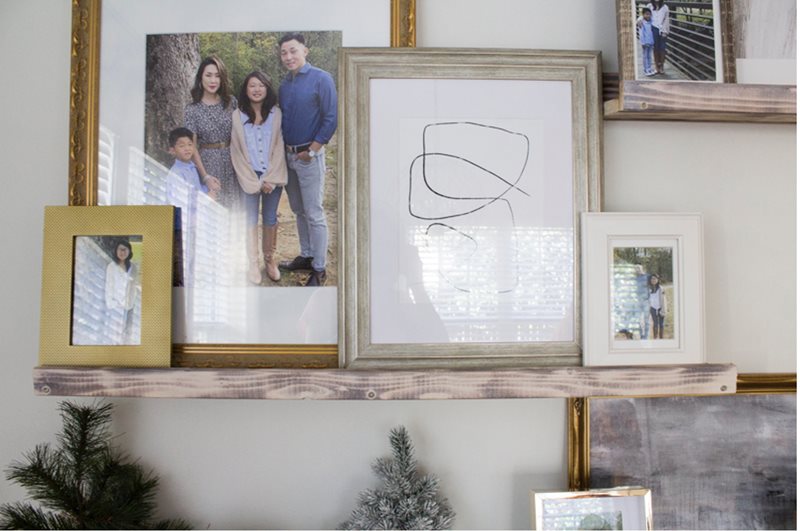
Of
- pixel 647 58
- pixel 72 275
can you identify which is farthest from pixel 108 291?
pixel 647 58

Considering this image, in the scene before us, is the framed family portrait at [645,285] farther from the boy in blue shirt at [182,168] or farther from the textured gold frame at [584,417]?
the boy in blue shirt at [182,168]

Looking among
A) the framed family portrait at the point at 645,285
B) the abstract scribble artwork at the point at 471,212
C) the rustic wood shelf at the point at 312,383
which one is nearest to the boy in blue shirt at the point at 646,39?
the abstract scribble artwork at the point at 471,212

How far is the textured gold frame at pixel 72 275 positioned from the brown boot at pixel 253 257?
11 cm

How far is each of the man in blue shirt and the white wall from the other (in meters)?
Result: 0.19

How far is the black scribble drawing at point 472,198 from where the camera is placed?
0.96 metres

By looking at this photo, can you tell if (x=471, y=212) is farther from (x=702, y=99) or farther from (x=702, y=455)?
(x=702, y=455)

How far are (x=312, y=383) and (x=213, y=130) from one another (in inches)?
16.5

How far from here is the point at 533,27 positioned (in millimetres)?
1015

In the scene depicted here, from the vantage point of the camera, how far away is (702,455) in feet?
3.30

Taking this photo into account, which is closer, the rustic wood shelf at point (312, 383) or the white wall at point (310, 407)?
the rustic wood shelf at point (312, 383)

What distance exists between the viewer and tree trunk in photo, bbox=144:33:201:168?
3.21 ft

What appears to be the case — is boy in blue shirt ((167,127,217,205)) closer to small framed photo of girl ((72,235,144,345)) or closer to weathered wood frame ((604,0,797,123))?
small framed photo of girl ((72,235,144,345))

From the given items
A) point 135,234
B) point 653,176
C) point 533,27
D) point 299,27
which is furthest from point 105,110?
point 653,176

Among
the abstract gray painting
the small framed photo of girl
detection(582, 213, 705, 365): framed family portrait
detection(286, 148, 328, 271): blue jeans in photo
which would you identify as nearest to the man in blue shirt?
detection(286, 148, 328, 271): blue jeans in photo
